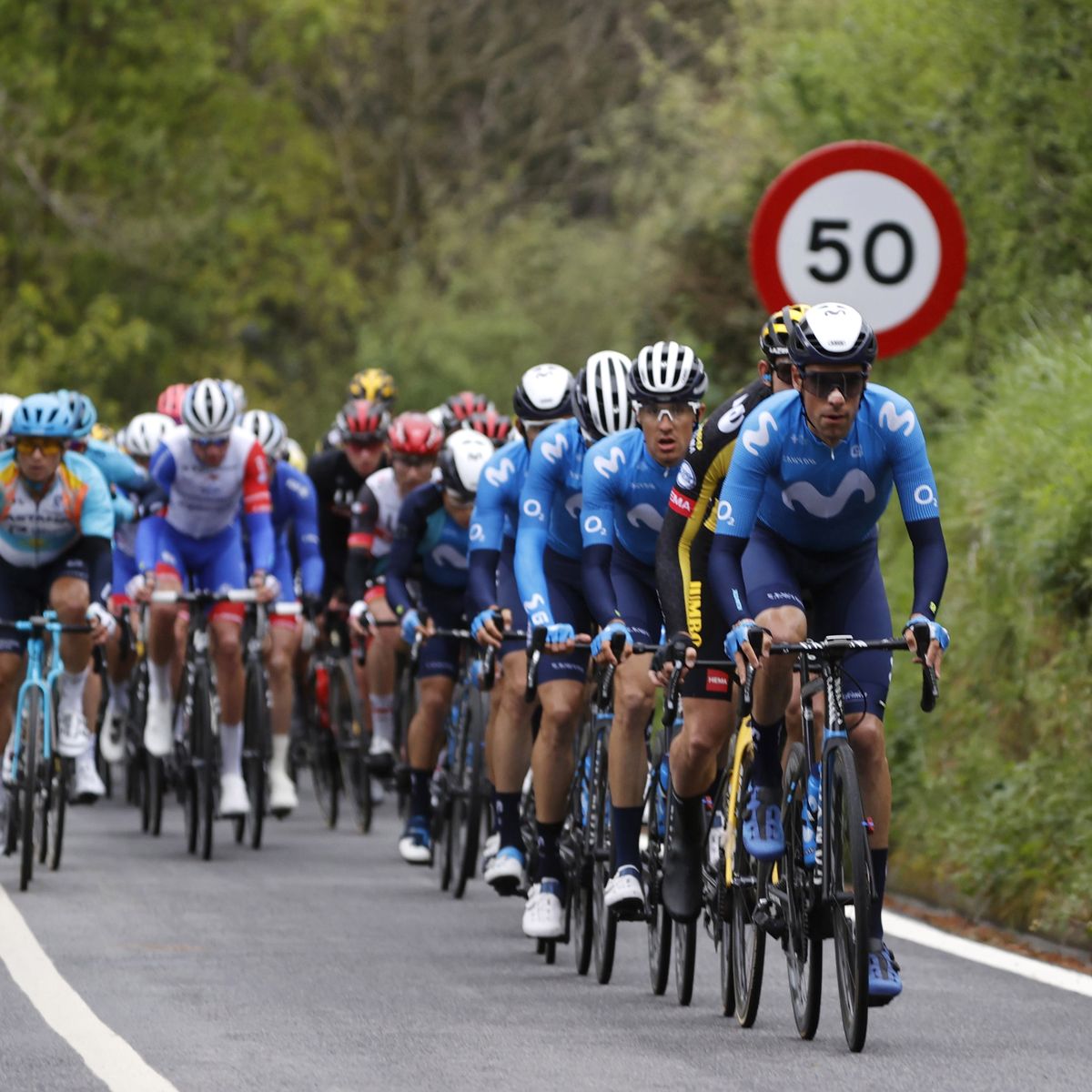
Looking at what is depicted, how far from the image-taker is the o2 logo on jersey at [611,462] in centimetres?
1013

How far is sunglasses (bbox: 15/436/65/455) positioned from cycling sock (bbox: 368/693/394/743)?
3092mm

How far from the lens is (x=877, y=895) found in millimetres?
→ 8016

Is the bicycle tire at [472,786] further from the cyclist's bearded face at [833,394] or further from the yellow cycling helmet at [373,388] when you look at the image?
the yellow cycling helmet at [373,388]

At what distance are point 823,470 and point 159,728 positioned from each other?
286 inches

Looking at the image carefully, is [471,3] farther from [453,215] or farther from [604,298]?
[604,298]

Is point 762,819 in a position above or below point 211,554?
below

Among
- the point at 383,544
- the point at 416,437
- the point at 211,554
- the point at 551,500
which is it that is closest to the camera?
the point at 551,500

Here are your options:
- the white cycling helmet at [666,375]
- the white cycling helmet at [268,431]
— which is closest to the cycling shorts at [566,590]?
the white cycling helmet at [666,375]

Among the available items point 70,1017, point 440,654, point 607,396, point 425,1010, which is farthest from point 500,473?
point 70,1017

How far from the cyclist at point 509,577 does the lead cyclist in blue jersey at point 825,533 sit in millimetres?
2693

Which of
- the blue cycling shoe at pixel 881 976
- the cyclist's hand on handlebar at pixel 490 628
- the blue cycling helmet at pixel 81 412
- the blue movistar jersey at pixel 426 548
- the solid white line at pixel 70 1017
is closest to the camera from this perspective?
the solid white line at pixel 70 1017

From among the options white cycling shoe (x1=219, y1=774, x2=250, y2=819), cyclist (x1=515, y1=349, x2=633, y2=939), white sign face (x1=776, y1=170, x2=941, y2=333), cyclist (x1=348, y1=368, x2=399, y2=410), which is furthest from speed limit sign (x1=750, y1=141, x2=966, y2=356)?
cyclist (x1=348, y1=368, x2=399, y2=410)

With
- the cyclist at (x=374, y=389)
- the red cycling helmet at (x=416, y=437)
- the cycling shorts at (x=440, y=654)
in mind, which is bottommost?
the cycling shorts at (x=440, y=654)

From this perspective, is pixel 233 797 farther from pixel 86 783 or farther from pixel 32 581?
pixel 32 581
